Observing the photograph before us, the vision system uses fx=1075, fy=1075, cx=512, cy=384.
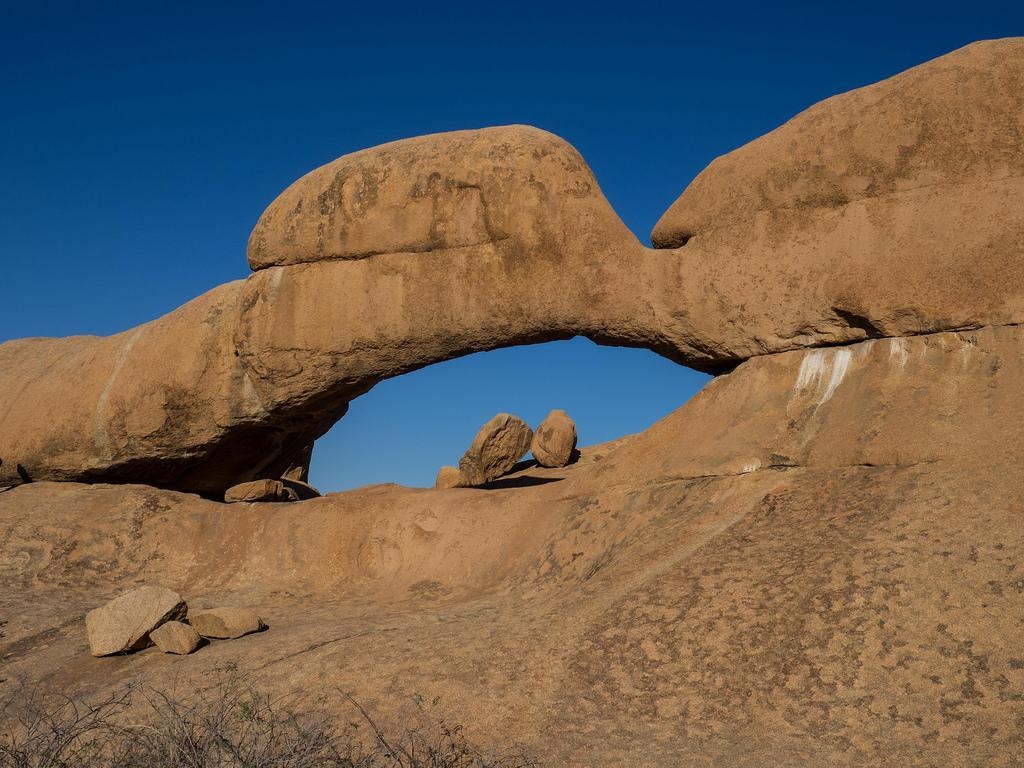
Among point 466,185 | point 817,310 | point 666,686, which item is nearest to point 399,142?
point 466,185

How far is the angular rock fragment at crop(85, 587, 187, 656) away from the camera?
7246mm

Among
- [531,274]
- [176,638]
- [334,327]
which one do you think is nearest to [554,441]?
[334,327]

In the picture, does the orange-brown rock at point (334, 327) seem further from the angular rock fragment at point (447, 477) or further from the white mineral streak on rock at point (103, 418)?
the angular rock fragment at point (447, 477)

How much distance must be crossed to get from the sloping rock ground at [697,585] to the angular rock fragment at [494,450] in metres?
3.50

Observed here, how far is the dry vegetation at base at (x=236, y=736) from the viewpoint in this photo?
489 centimetres

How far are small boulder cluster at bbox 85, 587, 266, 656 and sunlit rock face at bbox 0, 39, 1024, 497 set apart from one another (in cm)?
227

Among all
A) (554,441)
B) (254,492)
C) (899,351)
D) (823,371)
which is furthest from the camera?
(554,441)

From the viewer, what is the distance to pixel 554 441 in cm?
1416

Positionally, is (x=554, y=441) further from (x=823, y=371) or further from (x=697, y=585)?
(x=697, y=585)

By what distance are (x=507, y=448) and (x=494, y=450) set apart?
205mm

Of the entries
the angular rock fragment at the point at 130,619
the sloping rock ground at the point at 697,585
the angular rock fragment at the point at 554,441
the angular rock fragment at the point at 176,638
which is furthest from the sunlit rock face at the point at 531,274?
the angular rock fragment at the point at 554,441

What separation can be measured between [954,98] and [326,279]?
4.90m

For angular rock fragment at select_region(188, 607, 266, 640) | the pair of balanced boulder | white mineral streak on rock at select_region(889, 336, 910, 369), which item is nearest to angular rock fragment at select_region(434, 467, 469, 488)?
the pair of balanced boulder

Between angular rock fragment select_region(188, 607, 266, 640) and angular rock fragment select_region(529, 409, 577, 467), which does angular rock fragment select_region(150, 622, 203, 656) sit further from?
angular rock fragment select_region(529, 409, 577, 467)
